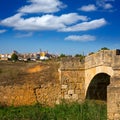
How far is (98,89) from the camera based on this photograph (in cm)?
1612

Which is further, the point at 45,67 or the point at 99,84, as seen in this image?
the point at 45,67

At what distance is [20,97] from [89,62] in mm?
3607

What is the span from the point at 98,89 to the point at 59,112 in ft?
7.16

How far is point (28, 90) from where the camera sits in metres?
16.7

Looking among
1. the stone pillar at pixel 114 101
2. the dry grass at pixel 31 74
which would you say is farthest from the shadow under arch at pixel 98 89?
the stone pillar at pixel 114 101

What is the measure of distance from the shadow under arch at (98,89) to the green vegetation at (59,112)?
86cm

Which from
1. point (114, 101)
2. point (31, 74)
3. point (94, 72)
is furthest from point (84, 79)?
point (114, 101)

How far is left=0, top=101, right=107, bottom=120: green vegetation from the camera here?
12644mm

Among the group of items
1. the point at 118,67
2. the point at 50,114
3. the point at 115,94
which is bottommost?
the point at 50,114

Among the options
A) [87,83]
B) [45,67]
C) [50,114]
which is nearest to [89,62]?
[87,83]

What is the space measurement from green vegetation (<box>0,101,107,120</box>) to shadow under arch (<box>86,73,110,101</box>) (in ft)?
2.81

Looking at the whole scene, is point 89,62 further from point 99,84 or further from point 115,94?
point 115,94

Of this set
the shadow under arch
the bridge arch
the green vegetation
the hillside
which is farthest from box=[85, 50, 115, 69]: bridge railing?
the hillside

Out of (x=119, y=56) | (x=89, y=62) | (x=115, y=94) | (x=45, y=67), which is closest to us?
(x=115, y=94)
